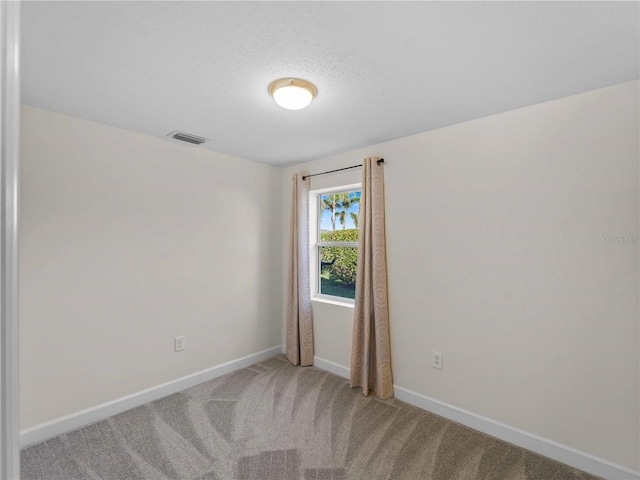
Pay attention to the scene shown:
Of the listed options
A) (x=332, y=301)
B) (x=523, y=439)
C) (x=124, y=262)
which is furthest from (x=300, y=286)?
(x=523, y=439)

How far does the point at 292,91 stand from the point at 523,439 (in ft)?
8.59

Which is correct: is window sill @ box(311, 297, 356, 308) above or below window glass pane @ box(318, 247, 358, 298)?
below

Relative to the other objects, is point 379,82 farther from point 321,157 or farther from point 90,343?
point 90,343

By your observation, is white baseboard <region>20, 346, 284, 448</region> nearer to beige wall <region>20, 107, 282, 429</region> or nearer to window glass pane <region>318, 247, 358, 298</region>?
beige wall <region>20, 107, 282, 429</region>

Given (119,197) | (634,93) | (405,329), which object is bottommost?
(405,329)

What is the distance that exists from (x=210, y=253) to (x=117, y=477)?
1.76 m

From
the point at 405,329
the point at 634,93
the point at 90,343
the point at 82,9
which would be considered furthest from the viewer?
the point at 405,329

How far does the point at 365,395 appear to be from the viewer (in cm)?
270

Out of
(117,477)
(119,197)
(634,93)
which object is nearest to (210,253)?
(119,197)

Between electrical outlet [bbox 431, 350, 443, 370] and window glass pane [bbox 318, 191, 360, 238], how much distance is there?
4.16 feet

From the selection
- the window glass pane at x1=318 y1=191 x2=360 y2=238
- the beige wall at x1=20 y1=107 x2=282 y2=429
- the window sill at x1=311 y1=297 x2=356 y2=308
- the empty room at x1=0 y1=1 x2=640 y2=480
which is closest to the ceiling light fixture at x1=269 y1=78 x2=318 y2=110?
the empty room at x1=0 y1=1 x2=640 y2=480

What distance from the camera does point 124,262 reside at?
8.15 ft

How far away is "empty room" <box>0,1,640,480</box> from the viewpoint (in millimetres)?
1454

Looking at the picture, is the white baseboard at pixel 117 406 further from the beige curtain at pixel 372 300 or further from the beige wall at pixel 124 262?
the beige curtain at pixel 372 300
